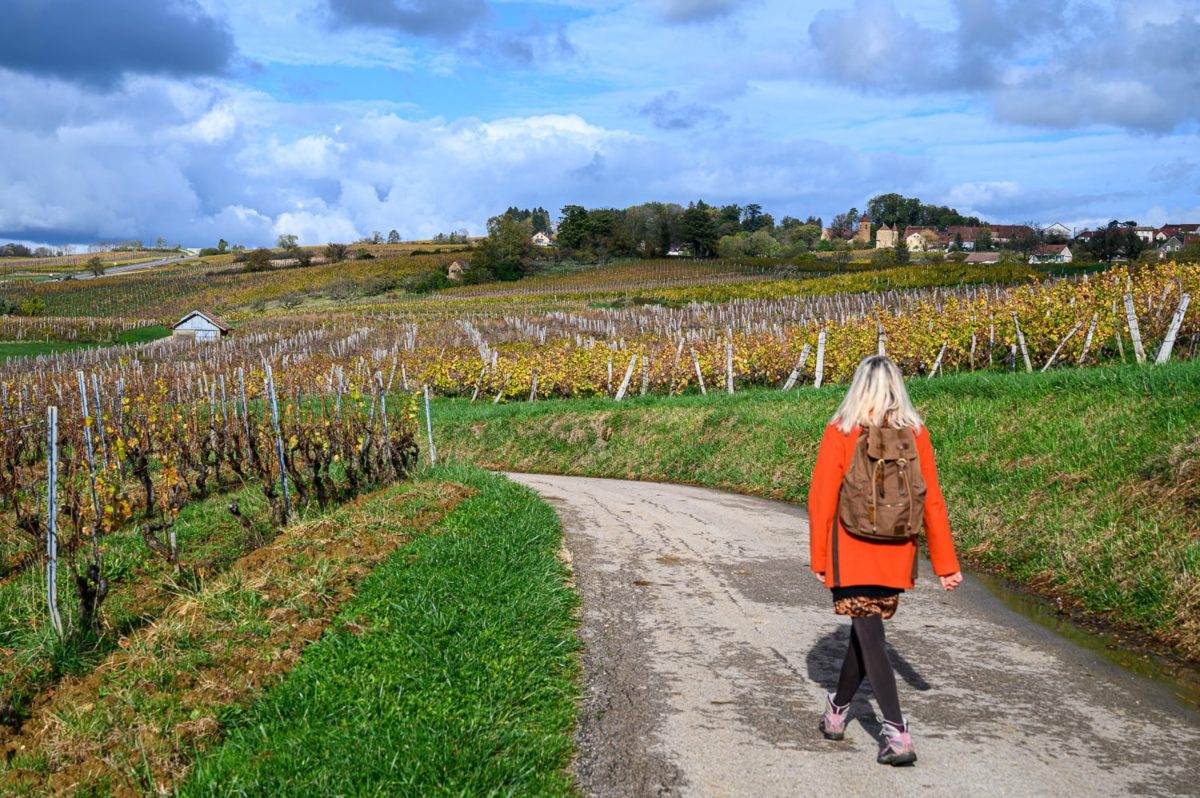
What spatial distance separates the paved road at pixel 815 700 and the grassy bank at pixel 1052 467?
0.92m

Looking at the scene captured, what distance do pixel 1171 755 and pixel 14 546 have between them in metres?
12.1

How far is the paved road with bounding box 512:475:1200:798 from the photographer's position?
4.46m

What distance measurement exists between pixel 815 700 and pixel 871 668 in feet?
3.04

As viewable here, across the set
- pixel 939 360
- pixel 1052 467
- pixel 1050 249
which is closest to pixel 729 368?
pixel 939 360

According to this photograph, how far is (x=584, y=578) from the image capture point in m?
8.24

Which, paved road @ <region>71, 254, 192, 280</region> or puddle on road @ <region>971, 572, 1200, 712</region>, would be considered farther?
paved road @ <region>71, 254, 192, 280</region>

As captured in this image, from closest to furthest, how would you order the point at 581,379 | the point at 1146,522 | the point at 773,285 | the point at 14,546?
the point at 1146,522
the point at 14,546
the point at 581,379
the point at 773,285

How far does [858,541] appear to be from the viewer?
4605 millimetres

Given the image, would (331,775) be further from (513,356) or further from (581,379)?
(513,356)

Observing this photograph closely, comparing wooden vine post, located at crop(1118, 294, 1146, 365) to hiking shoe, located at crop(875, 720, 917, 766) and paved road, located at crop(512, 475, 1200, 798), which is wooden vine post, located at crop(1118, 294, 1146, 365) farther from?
hiking shoe, located at crop(875, 720, 917, 766)

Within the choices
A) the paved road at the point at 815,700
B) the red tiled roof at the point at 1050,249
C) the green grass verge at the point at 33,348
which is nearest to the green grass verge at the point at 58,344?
the green grass verge at the point at 33,348

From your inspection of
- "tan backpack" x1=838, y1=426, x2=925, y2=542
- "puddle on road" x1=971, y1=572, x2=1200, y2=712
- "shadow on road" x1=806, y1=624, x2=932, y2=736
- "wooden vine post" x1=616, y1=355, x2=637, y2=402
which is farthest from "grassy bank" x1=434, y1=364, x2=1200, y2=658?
"wooden vine post" x1=616, y1=355, x2=637, y2=402

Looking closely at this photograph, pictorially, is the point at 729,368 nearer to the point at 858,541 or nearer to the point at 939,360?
the point at 939,360

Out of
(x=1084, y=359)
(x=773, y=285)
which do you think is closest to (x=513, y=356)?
(x=1084, y=359)
